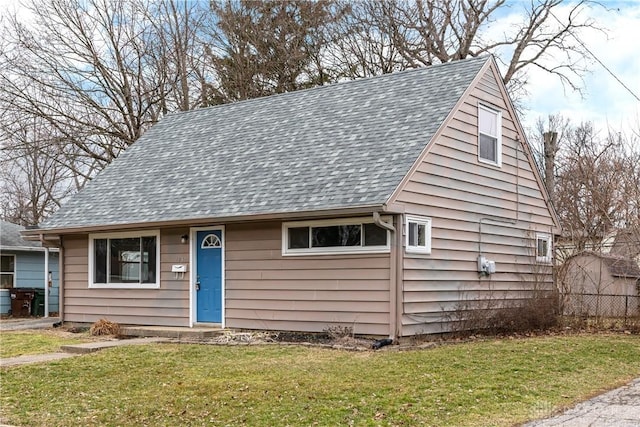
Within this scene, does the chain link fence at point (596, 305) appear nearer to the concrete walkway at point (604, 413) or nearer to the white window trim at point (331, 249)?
the white window trim at point (331, 249)

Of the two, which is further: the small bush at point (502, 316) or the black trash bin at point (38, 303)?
the black trash bin at point (38, 303)

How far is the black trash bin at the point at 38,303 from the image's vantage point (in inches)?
939

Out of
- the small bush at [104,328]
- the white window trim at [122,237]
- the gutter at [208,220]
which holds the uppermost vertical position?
the gutter at [208,220]

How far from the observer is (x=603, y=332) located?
14.6 metres

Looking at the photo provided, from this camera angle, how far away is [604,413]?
24.0ft

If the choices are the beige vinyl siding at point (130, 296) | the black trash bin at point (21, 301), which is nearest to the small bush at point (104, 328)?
the beige vinyl siding at point (130, 296)

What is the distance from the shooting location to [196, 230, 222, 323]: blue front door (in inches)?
584

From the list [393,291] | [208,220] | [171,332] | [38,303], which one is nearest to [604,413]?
[393,291]

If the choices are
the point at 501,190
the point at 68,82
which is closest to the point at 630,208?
the point at 501,190

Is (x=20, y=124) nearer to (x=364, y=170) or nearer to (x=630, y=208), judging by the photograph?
(x=364, y=170)

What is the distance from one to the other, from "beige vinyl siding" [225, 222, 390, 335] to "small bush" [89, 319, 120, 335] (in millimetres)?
2596

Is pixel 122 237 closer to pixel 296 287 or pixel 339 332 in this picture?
pixel 296 287

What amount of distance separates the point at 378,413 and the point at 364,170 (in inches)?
261

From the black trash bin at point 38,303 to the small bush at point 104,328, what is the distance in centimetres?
920
